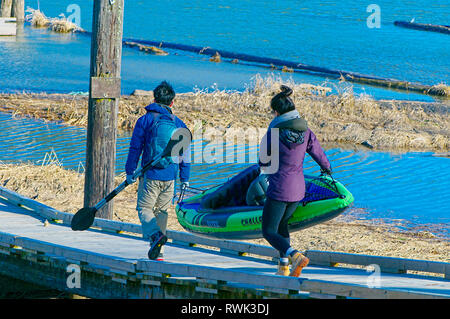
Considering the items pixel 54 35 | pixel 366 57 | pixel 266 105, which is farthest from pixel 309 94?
pixel 54 35

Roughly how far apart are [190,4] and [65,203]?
4349cm

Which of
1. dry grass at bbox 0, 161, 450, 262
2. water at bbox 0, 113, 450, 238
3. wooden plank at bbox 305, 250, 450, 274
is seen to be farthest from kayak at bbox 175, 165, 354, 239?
water at bbox 0, 113, 450, 238

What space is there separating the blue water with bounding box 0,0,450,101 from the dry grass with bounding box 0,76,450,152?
176cm

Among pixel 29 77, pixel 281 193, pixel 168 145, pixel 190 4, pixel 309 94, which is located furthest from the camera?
pixel 190 4

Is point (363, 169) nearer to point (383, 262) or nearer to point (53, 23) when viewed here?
point (383, 262)

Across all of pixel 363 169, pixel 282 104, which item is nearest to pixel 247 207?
pixel 282 104

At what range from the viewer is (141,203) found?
824cm

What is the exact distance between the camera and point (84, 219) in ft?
31.0

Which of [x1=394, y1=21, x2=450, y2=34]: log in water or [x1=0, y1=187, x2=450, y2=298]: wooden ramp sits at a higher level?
[x1=394, y1=21, x2=450, y2=34]: log in water

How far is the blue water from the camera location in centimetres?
2592

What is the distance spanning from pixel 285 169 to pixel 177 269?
1396 mm

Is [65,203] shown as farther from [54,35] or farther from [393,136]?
[54,35]

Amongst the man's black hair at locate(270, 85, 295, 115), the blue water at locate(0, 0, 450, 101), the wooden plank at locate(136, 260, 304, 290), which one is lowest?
the wooden plank at locate(136, 260, 304, 290)

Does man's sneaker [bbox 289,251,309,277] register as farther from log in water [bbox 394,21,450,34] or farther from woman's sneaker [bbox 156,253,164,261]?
log in water [bbox 394,21,450,34]
